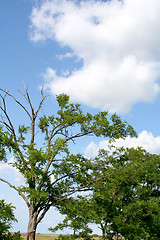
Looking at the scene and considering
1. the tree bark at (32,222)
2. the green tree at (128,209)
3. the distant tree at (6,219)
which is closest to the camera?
the distant tree at (6,219)

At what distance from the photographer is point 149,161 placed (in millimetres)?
35812

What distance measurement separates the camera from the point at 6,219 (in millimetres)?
13125

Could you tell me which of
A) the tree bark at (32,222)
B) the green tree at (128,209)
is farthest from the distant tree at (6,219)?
the green tree at (128,209)

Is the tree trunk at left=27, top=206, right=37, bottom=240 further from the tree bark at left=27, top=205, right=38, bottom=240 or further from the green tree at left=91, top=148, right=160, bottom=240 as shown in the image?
the green tree at left=91, top=148, right=160, bottom=240

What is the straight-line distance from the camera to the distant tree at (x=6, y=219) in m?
12.0

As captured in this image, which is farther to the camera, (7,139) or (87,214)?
(7,139)

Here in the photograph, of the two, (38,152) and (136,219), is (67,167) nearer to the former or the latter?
(38,152)

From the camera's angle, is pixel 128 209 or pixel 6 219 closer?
pixel 6 219

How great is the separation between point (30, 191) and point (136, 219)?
1876 centimetres

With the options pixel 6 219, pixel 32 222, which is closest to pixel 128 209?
pixel 32 222

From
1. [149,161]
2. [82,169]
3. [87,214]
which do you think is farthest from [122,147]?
[149,161]

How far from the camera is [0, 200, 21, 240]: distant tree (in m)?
12.0

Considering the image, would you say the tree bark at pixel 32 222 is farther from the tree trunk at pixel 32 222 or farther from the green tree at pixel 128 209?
the green tree at pixel 128 209

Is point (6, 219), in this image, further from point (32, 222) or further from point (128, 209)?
point (128, 209)
